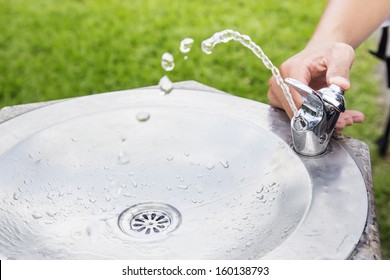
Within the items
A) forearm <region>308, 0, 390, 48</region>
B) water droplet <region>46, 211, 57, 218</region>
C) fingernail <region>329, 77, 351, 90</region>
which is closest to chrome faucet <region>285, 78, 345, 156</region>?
fingernail <region>329, 77, 351, 90</region>

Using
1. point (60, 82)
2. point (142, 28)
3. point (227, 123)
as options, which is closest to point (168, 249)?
point (227, 123)

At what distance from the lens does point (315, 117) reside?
5.26 ft

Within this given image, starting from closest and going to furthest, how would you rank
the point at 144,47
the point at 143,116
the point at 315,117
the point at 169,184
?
1. the point at 315,117
2. the point at 169,184
3. the point at 143,116
4. the point at 144,47

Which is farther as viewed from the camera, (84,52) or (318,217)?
(84,52)

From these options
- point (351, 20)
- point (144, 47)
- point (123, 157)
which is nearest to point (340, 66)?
point (351, 20)

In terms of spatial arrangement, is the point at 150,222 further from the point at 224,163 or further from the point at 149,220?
the point at 224,163

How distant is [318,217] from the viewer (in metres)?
1.39

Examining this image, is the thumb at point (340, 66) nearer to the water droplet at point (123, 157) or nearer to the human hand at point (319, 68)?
the human hand at point (319, 68)

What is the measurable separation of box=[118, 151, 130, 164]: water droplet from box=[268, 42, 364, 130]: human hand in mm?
484

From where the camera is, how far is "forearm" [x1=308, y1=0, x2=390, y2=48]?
6.28 feet

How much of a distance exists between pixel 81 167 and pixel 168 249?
415 millimetres

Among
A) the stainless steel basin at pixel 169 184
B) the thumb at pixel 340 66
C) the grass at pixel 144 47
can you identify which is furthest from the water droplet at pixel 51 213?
the grass at pixel 144 47

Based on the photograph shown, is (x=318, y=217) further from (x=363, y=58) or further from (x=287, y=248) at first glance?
(x=363, y=58)

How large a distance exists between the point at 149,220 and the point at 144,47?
307 centimetres
